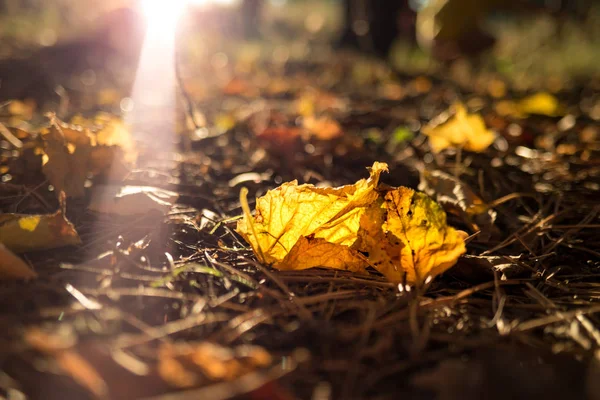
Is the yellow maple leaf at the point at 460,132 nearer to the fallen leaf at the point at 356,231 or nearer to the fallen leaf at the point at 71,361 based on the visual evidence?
the fallen leaf at the point at 356,231

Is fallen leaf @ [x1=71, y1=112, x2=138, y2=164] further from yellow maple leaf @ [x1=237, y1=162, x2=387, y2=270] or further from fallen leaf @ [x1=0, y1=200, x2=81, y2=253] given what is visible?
yellow maple leaf @ [x1=237, y1=162, x2=387, y2=270]

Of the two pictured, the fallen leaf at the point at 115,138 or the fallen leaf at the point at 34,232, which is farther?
the fallen leaf at the point at 115,138

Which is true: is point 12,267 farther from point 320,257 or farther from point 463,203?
point 463,203

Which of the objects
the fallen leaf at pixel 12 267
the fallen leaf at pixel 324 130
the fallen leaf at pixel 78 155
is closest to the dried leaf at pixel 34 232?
the fallen leaf at pixel 12 267

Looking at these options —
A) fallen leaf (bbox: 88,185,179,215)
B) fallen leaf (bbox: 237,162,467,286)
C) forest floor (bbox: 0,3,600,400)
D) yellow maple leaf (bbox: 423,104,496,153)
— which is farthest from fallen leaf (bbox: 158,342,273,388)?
yellow maple leaf (bbox: 423,104,496,153)

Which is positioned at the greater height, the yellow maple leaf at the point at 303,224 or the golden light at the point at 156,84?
the yellow maple leaf at the point at 303,224
